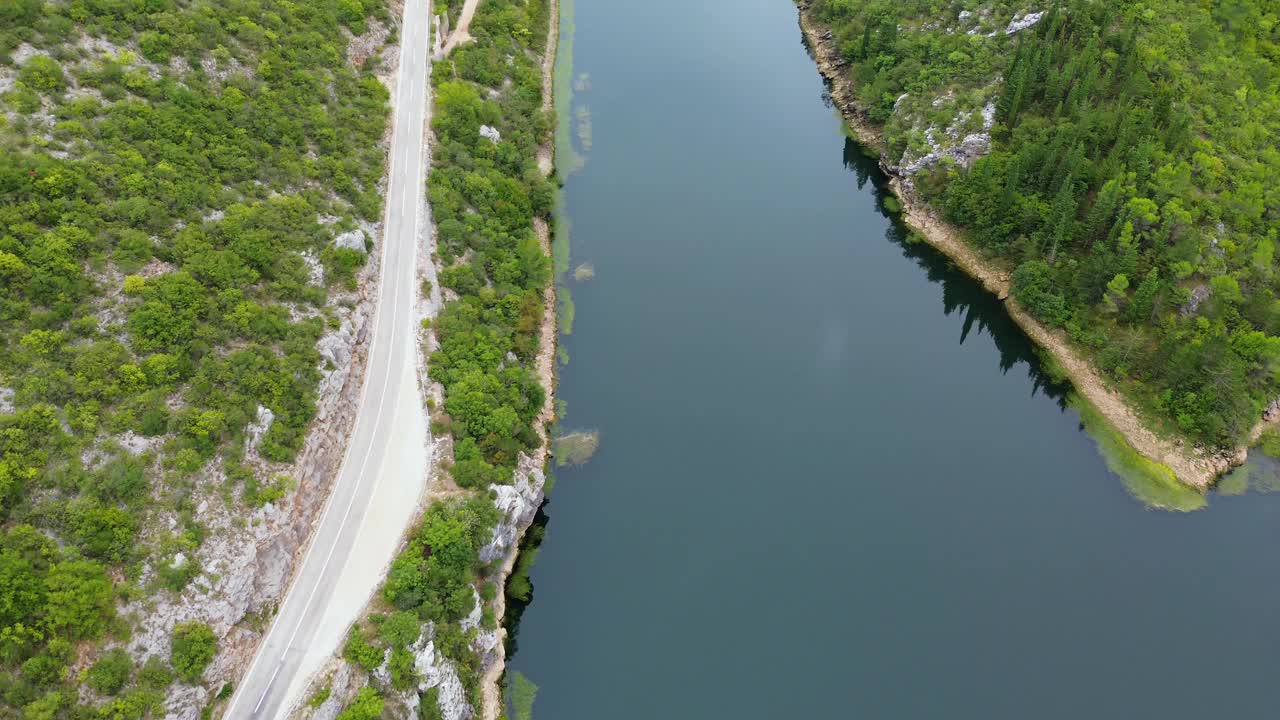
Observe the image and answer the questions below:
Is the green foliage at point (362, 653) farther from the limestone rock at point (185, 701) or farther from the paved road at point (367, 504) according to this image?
the limestone rock at point (185, 701)

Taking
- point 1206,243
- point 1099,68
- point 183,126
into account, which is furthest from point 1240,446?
point 183,126

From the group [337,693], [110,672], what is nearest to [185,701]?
[110,672]

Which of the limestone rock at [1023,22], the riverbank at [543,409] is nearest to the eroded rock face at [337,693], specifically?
the riverbank at [543,409]

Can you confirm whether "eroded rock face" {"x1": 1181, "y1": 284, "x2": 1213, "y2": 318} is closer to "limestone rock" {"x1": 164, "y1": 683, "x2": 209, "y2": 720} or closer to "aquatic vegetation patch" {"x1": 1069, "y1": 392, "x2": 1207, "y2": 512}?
"aquatic vegetation patch" {"x1": 1069, "y1": 392, "x2": 1207, "y2": 512}

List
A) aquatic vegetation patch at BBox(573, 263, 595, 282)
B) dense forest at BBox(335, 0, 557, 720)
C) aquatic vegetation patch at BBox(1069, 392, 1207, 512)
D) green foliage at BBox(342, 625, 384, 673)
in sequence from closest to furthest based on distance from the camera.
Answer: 1. green foliage at BBox(342, 625, 384, 673)
2. dense forest at BBox(335, 0, 557, 720)
3. aquatic vegetation patch at BBox(1069, 392, 1207, 512)
4. aquatic vegetation patch at BBox(573, 263, 595, 282)

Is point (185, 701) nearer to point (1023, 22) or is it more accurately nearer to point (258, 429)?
point (258, 429)

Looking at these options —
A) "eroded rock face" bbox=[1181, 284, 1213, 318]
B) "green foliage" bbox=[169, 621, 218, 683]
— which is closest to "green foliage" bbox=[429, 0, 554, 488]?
"green foliage" bbox=[169, 621, 218, 683]

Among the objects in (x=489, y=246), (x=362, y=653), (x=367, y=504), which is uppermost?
(x=489, y=246)
